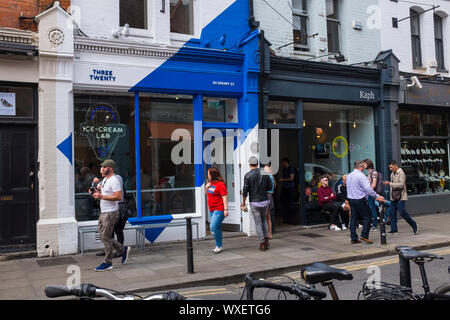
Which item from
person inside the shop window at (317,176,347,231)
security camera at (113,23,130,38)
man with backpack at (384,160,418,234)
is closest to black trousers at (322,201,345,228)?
person inside the shop window at (317,176,347,231)

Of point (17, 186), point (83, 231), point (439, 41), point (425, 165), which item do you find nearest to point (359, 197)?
point (83, 231)

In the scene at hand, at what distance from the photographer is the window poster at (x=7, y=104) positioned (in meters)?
8.79

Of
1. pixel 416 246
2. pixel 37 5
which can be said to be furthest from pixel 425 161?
pixel 37 5

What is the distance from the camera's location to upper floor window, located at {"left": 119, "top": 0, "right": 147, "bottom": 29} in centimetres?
1023

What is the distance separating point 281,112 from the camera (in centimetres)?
1212

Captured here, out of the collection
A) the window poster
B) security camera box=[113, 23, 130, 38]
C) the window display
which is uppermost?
security camera box=[113, 23, 130, 38]

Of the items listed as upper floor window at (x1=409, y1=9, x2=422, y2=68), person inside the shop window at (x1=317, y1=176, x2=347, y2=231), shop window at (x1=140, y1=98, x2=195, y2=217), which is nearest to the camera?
shop window at (x1=140, y1=98, x2=195, y2=217)

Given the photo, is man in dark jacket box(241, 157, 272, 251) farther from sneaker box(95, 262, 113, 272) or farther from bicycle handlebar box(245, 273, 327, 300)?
bicycle handlebar box(245, 273, 327, 300)

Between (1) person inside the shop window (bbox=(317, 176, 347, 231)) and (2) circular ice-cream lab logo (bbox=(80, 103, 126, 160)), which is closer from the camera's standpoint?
(2) circular ice-cream lab logo (bbox=(80, 103, 126, 160))

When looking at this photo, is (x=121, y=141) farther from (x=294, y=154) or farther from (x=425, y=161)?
(x=425, y=161)

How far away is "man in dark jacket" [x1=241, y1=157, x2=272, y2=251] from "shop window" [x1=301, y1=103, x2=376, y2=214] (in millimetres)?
3633

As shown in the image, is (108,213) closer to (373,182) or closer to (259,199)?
(259,199)

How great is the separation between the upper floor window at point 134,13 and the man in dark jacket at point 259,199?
466 centimetres

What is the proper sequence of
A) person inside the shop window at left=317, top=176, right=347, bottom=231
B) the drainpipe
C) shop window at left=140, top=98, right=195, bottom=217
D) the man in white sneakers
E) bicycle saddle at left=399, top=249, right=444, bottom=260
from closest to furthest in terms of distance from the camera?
1. bicycle saddle at left=399, top=249, right=444, bottom=260
2. the man in white sneakers
3. shop window at left=140, top=98, right=195, bottom=217
4. the drainpipe
5. person inside the shop window at left=317, top=176, right=347, bottom=231
